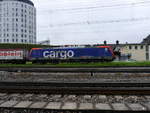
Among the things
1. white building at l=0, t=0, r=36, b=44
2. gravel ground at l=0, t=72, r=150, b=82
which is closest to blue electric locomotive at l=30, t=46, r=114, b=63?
gravel ground at l=0, t=72, r=150, b=82

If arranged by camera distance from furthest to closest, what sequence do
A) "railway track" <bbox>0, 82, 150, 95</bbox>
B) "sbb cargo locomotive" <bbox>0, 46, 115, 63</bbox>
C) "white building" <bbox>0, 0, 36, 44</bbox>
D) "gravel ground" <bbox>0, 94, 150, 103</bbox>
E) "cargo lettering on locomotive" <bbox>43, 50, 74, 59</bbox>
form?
1. "white building" <bbox>0, 0, 36, 44</bbox>
2. "cargo lettering on locomotive" <bbox>43, 50, 74, 59</bbox>
3. "sbb cargo locomotive" <bbox>0, 46, 115, 63</bbox>
4. "railway track" <bbox>0, 82, 150, 95</bbox>
5. "gravel ground" <bbox>0, 94, 150, 103</bbox>

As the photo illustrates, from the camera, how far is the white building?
87.3m

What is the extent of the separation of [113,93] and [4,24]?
92110 millimetres

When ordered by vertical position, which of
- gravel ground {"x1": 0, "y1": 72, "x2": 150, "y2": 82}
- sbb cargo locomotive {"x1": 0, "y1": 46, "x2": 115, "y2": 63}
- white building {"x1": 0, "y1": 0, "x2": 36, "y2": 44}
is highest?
white building {"x1": 0, "y1": 0, "x2": 36, "y2": 44}

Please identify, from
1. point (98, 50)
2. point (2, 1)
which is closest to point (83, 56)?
point (98, 50)

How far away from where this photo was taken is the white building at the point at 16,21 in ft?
286

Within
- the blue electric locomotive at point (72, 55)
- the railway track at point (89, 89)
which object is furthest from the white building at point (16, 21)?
the railway track at point (89, 89)

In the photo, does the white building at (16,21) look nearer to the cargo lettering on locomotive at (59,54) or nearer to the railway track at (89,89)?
the cargo lettering on locomotive at (59,54)

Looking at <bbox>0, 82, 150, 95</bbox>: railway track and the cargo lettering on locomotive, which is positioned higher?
the cargo lettering on locomotive

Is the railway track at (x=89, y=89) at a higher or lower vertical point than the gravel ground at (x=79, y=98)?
higher

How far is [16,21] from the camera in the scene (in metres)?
90.4

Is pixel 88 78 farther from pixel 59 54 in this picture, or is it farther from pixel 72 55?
pixel 59 54

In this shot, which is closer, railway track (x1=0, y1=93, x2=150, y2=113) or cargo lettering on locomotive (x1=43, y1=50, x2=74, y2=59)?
railway track (x1=0, y1=93, x2=150, y2=113)

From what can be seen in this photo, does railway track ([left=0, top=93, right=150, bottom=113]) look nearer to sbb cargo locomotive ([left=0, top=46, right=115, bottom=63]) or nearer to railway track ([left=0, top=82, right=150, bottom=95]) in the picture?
railway track ([left=0, top=82, right=150, bottom=95])
